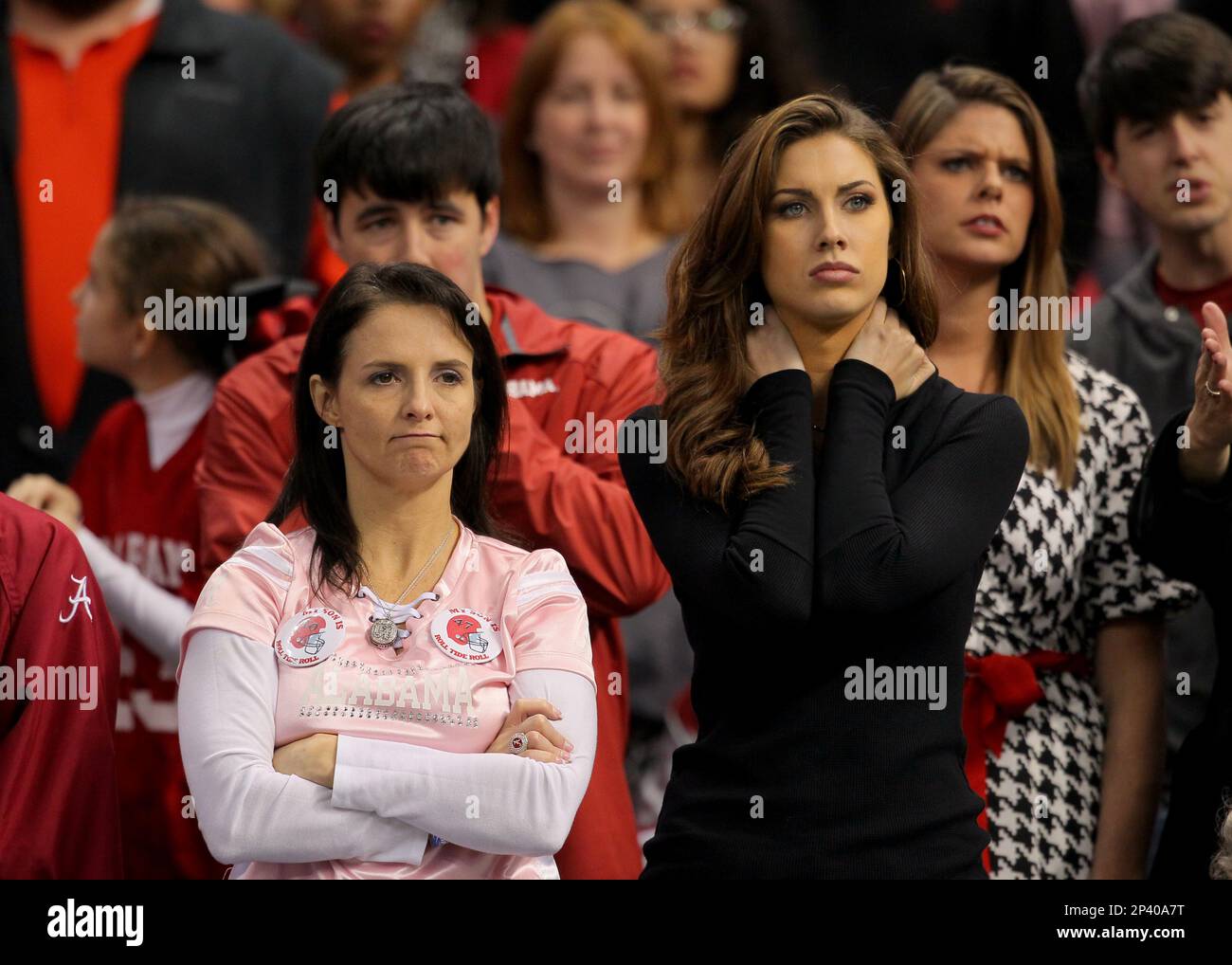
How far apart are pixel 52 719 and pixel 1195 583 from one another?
2.10 meters

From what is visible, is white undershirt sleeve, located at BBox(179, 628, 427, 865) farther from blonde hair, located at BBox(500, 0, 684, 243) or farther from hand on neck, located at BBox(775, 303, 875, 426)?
blonde hair, located at BBox(500, 0, 684, 243)

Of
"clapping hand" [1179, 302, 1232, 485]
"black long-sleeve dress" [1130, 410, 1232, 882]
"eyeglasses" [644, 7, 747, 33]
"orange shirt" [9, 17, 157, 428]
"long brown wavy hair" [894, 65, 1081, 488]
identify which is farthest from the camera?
"eyeglasses" [644, 7, 747, 33]

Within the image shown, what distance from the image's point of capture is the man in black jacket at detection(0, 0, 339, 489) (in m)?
5.24

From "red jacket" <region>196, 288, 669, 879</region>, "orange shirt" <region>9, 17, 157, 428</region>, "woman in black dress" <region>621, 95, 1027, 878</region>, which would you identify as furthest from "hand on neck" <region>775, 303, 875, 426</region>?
"orange shirt" <region>9, 17, 157, 428</region>

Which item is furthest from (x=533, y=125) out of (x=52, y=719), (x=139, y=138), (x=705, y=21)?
(x=52, y=719)

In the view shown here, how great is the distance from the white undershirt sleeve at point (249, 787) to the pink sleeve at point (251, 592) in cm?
2

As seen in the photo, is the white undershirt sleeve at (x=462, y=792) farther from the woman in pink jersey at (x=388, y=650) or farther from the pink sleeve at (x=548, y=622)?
the pink sleeve at (x=548, y=622)

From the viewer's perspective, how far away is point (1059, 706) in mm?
3709

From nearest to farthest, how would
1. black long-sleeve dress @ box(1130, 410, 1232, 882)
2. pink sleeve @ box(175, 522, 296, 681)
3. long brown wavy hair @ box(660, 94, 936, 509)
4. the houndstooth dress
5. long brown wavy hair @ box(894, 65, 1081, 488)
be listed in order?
pink sleeve @ box(175, 522, 296, 681)
long brown wavy hair @ box(660, 94, 936, 509)
black long-sleeve dress @ box(1130, 410, 1232, 882)
the houndstooth dress
long brown wavy hair @ box(894, 65, 1081, 488)

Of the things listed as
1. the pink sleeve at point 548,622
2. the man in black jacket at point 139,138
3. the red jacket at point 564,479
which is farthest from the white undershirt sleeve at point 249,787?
the man in black jacket at point 139,138

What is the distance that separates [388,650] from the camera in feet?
9.69

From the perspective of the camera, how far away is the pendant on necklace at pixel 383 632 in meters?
2.95

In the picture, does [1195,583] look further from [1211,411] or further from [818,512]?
[818,512]

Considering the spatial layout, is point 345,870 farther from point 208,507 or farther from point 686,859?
point 208,507
